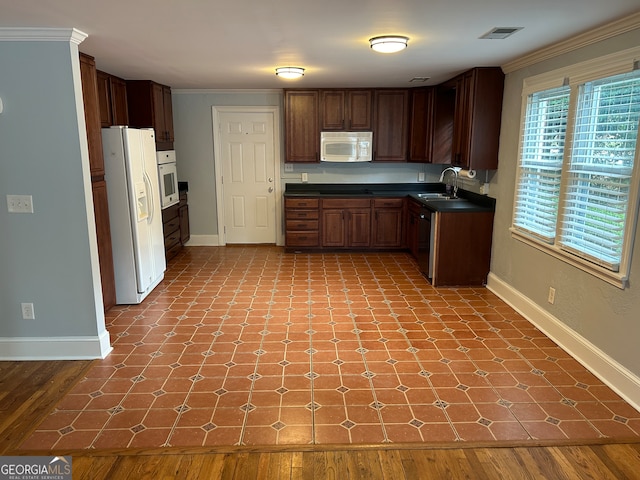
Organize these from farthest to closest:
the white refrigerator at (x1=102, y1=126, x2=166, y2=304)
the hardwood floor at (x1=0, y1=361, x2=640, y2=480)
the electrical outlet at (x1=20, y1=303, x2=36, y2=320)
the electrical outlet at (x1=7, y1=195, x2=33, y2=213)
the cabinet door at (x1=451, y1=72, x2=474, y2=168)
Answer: the cabinet door at (x1=451, y1=72, x2=474, y2=168) < the white refrigerator at (x1=102, y1=126, x2=166, y2=304) < the electrical outlet at (x1=20, y1=303, x2=36, y2=320) < the electrical outlet at (x1=7, y1=195, x2=33, y2=213) < the hardwood floor at (x1=0, y1=361, x2=640, y2=480)

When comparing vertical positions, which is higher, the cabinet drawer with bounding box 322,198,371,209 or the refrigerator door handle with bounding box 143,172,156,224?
the refrigerator door handle with bounding box 143,172,156,224

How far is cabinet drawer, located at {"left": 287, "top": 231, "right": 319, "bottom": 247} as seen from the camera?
656 centimetres

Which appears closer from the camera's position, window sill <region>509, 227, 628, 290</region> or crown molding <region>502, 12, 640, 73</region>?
crown molding <region>502, 12, 640, 73</region>

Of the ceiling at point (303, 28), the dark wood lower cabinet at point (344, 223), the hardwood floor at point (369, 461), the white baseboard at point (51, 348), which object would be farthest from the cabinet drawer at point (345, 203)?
the hardwood floor at point (369, 461)

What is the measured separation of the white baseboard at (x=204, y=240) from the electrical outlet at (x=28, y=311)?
12.2ft

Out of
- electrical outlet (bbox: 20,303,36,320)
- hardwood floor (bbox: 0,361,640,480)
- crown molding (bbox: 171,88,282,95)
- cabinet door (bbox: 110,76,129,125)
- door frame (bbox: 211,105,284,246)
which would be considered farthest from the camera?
door frame (bbox: 211,105,284,246)

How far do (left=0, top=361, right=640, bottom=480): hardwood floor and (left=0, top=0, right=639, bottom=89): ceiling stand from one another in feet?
7.75

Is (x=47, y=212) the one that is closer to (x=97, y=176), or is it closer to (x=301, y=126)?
(x=97, y=176)

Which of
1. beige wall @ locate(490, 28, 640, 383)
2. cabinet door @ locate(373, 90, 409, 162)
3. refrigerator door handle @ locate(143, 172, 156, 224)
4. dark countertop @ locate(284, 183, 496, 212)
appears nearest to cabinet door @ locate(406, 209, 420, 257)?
dark countertop @ locate(284, 183, 496, 212)

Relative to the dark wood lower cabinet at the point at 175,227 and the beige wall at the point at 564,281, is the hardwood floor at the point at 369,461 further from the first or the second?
the dark wood lower cabinet at the point at 175,227

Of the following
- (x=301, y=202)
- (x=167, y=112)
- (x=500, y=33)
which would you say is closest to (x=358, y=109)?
(x=301, y=202)

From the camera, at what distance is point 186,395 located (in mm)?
2924

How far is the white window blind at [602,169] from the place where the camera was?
290 cm

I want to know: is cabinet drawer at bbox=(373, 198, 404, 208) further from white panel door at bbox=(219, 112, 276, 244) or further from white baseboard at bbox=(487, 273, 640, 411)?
white baseboard at bbox=(487, 273, 640, 411)
